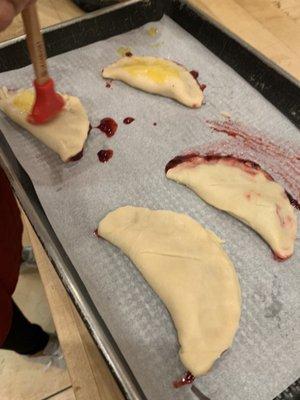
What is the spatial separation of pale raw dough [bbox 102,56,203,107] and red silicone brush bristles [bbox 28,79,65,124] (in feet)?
0.55

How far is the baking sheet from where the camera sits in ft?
2.04

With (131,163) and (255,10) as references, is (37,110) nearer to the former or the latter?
(131,163)

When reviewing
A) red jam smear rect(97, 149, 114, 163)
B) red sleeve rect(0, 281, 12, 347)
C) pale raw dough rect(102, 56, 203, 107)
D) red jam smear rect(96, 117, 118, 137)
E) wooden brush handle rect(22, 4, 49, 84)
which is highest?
wooden brush handle rect(22, 4, 49, 84)

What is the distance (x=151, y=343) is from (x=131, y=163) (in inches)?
14.1

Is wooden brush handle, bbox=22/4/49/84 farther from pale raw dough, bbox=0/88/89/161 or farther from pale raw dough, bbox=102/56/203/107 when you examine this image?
pale raw dough, bbox=102/56/203/107

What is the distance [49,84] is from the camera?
82 cm

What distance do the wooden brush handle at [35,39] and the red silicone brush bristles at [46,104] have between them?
0.10 feet

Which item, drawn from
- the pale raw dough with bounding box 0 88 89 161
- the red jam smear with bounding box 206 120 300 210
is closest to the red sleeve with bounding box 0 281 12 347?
the pale raw dough with bounding box 0 88 89 161

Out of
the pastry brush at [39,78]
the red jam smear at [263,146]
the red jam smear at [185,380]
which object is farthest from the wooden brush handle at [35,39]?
the red jam smear at [185,380]

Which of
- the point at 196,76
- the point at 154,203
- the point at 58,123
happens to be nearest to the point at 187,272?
the point at 154,203

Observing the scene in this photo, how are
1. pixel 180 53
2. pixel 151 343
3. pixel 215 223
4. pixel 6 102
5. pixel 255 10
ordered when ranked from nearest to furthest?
pixel 151 343
pixel 215 223
pixel 6 102
pixel 180 53
pixel 255 10

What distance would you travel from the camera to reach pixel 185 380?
2.00 feet

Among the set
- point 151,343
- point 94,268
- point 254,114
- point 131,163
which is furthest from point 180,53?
point 151,343

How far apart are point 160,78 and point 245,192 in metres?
0.34
